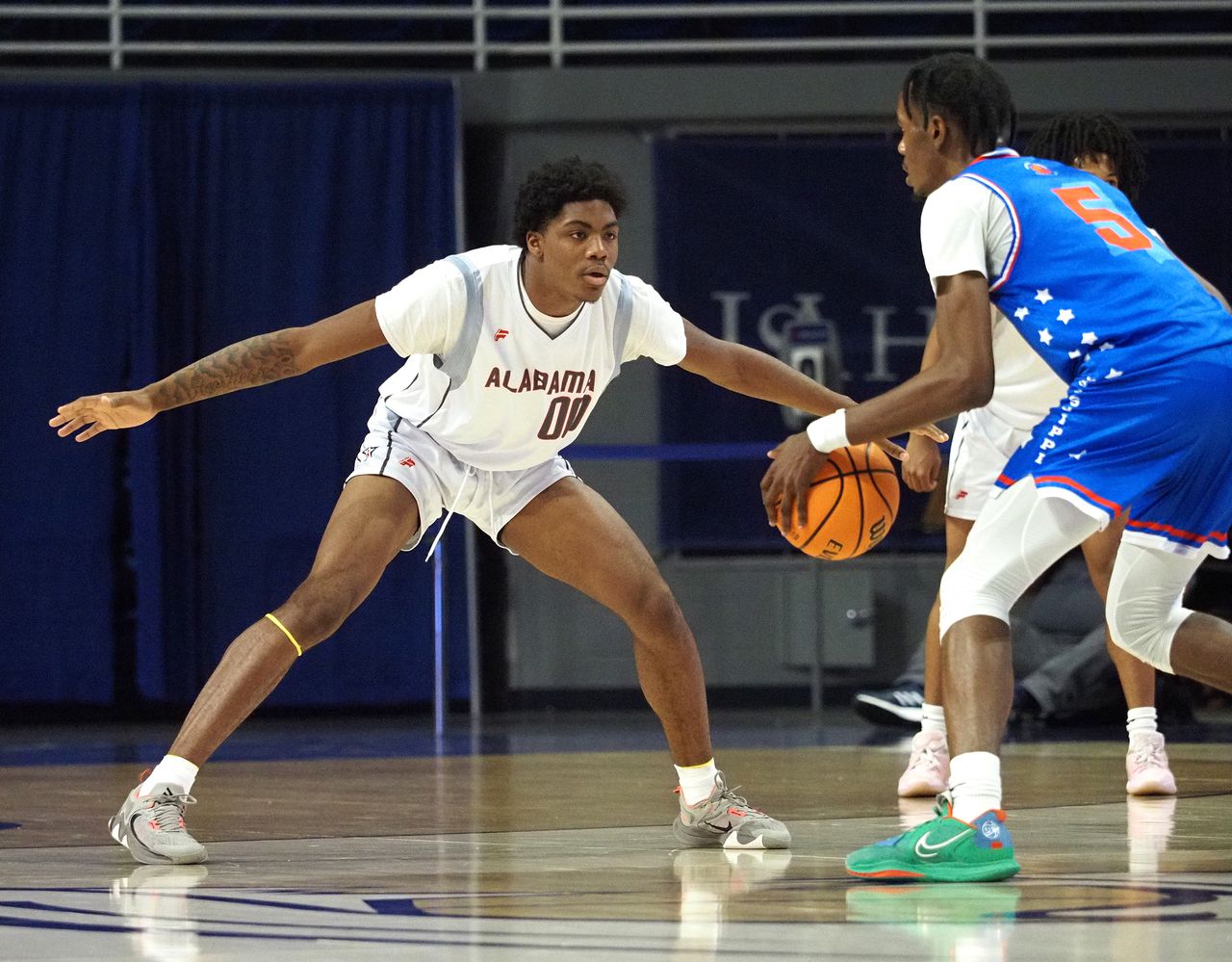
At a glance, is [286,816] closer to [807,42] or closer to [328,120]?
[328,120]

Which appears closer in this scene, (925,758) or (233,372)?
(233,372)

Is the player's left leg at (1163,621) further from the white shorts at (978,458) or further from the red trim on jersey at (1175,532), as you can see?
the white shorts at (978,458)

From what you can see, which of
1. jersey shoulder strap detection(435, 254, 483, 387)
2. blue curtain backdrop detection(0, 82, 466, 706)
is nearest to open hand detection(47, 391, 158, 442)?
jersey shoulder strap detection(435, 254, 483, 387)

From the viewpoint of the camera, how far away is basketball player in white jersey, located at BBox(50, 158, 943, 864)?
4.05 meters

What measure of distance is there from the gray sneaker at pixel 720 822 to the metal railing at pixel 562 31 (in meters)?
6.67

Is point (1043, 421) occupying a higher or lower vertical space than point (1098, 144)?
lower

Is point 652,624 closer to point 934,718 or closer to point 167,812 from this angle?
point 167,812

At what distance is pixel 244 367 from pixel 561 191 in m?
0.81

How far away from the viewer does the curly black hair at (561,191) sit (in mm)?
4211

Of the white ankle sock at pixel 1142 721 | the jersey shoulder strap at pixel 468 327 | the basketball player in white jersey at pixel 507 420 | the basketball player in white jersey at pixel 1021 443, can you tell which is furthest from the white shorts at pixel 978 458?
the jersey shoulder strap at pixel 468 327

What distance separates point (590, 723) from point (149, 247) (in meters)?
A: 3.34

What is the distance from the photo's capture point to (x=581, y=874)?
11.8 ft

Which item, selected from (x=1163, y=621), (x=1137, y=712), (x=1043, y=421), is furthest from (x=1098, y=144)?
(x=1043, y=421)

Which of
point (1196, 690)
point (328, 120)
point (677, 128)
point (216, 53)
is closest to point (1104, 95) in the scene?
point (677, 128)
